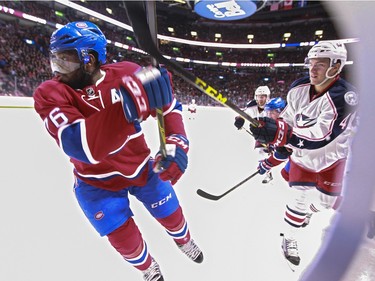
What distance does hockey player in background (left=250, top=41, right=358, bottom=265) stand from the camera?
1.09 meters

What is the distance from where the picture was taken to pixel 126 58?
588 inches

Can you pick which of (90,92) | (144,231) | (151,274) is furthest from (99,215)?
(144,231)

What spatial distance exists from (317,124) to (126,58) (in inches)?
597

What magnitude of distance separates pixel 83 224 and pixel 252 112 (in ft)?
7.75

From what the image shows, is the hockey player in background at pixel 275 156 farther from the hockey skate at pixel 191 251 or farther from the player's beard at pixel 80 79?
the player's beard at pixel 80 79

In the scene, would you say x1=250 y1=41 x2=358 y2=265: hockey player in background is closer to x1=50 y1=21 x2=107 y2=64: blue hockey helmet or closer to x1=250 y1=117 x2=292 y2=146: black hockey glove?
x1=250 y1=117 x2=292 y2=146: black hockey glove

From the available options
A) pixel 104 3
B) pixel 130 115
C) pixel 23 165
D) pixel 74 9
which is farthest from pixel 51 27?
pixel 130 115

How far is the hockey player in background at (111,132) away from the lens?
2.50 feet

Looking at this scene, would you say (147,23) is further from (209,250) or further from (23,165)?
(23,165)

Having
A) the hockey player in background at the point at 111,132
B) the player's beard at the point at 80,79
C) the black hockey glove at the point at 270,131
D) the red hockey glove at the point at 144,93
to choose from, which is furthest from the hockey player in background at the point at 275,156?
the player's beard at the point at 80,79

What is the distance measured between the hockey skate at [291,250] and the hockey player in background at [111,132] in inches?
21.0

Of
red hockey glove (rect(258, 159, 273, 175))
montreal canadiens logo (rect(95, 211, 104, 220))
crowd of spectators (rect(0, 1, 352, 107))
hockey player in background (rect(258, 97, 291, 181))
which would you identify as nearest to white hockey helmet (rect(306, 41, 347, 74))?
hockey player in background (rect(258, 97, 291, 181))

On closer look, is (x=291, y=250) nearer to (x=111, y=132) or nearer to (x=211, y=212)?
(x=211, y=212)

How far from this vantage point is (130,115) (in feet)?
2.40
